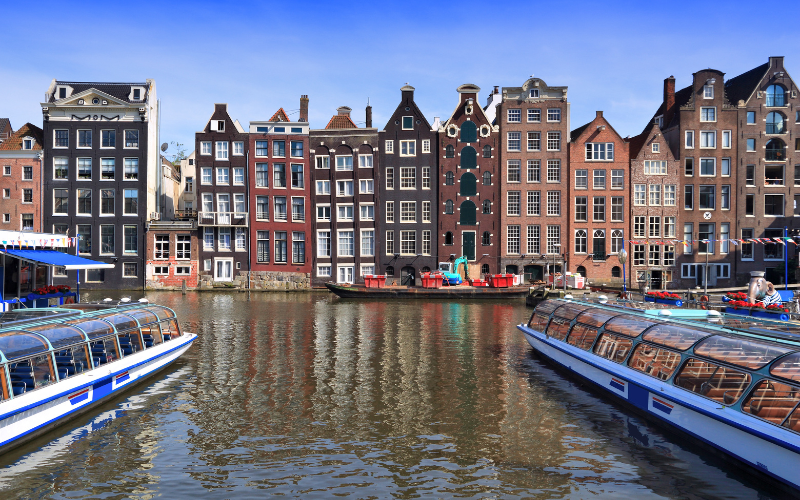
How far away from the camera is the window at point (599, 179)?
57.9m

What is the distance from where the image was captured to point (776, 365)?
10516 millimetres

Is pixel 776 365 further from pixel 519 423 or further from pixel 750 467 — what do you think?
pixel 519 423

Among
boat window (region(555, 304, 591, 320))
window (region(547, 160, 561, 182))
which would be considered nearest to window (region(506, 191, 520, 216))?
window (region(547, 160, 561, 182))

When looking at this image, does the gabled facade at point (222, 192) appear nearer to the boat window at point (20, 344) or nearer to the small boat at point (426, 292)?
the small boat at point (426, 292)

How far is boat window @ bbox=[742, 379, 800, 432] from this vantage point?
995cm

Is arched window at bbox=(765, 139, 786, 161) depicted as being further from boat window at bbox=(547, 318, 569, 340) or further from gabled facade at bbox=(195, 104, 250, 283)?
gabled facade at bbox=(195, 104, 250, 283)

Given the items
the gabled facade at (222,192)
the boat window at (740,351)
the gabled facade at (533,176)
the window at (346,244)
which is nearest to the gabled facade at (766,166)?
the gabled facade at (533,176)

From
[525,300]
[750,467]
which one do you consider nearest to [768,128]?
[525,300]

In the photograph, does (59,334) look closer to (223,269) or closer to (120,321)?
(120,321)

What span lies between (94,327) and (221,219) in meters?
44.6

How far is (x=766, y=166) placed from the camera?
5781 cm

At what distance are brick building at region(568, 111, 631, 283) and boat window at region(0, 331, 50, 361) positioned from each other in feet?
168

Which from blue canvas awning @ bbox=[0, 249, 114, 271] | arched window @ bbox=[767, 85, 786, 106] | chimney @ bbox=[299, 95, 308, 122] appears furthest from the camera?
chimney @ bbox=[299, 95, 308, 122]

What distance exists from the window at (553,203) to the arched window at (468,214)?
23.8 feet
